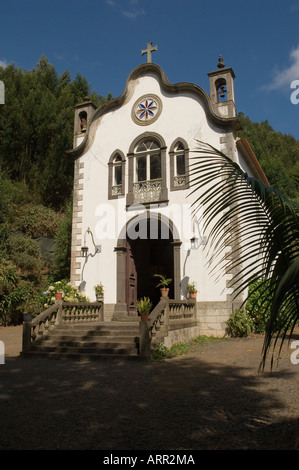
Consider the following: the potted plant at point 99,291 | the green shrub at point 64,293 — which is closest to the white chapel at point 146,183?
the potted plant at point 99,291

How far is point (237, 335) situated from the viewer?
482 inches

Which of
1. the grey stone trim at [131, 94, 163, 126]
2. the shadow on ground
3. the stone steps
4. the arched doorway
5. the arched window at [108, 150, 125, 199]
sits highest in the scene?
the grey stone trim at [131, 94, 163, 126]

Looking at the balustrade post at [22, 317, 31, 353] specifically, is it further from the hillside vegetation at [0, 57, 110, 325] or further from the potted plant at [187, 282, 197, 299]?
the hillside vegetation at [0, 57, 110, 325]

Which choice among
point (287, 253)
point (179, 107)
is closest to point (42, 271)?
point (179, 107)

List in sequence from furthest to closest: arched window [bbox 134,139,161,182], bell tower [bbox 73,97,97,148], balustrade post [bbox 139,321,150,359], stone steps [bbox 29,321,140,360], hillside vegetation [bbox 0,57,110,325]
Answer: hillside vegetation [bbox 0,57,110,325] < bell tower [bbox 73,97,97,148] < arched window [bbox 134,139,161,182] < stone steps [bbox 29,321,140,360] < balustrade post [bbox 139,321,150,359]

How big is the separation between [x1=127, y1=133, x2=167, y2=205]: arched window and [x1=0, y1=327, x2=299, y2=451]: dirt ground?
721 centimetres

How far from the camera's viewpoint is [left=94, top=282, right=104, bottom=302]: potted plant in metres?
14.1

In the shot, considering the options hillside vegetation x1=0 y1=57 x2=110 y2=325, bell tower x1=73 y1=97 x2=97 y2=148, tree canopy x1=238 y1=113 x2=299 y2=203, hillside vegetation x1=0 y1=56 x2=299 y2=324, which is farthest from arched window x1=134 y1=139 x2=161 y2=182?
tree canopy x1=238 y1=113 x2=299 y2=203

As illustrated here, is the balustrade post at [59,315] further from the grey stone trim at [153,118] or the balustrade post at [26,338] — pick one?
the grey stone trim at [153,118]

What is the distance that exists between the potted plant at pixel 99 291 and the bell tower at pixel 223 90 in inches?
309

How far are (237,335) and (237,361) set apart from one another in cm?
386

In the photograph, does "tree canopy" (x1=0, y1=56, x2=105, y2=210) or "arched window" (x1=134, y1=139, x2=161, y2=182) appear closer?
"arched window" (x1=134, y1=139, x2=161, y2=182)

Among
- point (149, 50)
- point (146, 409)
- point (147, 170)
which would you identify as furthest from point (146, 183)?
point (146, 409)
